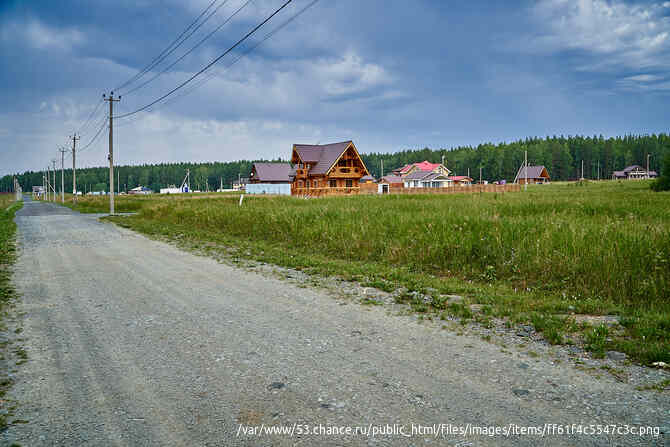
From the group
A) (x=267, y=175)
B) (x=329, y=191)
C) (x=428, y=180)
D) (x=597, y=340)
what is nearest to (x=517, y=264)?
(x=597, y=340)

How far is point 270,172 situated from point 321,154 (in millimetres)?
24023

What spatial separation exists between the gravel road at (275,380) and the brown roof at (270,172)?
245 ft

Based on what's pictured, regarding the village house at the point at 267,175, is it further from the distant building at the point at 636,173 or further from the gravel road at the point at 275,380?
the distant building at the point at 636,173

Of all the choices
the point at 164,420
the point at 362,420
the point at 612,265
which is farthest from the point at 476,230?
the point at 164,420

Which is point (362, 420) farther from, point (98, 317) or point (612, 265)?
point (612, 265)

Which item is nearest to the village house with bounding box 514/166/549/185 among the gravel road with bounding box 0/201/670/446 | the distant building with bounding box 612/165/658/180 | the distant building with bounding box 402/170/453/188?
the distant building with bounding box 402/170/453/188

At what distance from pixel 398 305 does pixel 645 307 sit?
339 cm

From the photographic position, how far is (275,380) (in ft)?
12.5

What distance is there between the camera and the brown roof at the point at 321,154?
5603cm

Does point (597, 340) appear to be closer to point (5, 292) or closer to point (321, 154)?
point (5, 292)

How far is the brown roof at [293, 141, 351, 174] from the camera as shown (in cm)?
5603

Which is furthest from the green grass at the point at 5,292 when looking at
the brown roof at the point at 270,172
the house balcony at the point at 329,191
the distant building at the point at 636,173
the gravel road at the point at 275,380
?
the distant building at the point at 636,173

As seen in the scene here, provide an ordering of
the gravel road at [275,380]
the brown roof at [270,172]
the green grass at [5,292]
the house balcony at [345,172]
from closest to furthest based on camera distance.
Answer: the gravel road at [275,380], the green grass at [5,292], the house balcony at [345,172], the brown roof at [270,172]

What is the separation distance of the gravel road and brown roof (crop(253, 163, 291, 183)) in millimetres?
74601
